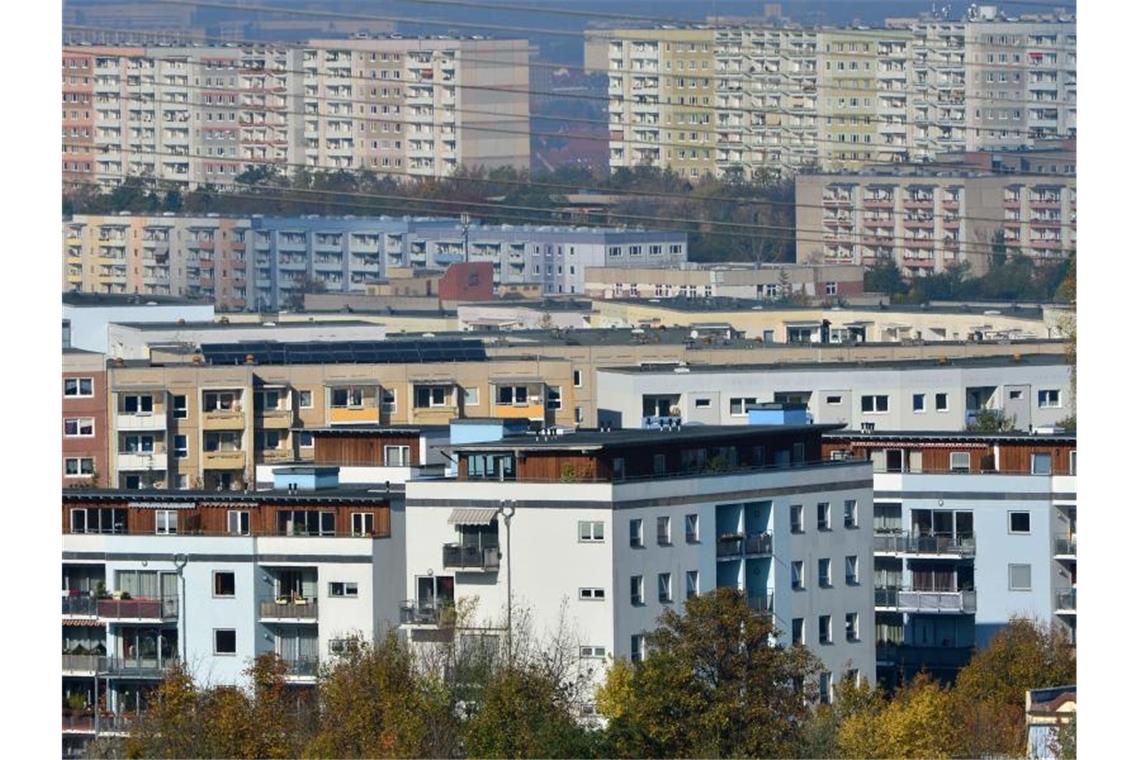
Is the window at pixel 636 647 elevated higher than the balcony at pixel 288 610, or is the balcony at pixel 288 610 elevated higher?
the balcony at pixel 288 610

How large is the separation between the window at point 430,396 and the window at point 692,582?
5832 mm

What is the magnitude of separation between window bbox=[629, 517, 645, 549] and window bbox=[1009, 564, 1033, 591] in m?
2.21

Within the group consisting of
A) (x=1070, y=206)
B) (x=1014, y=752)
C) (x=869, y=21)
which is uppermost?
(x=869, y=21)

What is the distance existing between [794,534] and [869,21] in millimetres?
45008

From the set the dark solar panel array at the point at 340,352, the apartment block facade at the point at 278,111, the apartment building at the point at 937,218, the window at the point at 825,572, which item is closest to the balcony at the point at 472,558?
the window at the point at 825,572

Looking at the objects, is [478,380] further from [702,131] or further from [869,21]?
[869,21]

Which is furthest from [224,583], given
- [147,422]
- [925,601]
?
[147,422]

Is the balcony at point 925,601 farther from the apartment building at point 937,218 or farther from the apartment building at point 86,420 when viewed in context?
the apartment building at point 937,218

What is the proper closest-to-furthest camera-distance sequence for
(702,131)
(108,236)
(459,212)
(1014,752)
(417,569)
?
(1014,752), (417,569), (108,236), (459,212), (702,131)

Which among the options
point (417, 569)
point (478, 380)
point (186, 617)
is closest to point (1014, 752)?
point (417, 569)

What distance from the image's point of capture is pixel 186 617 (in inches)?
316

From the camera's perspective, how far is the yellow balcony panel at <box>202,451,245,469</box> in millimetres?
13133

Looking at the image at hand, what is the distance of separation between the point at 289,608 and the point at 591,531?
2.73 ft

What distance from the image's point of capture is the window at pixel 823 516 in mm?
8305
